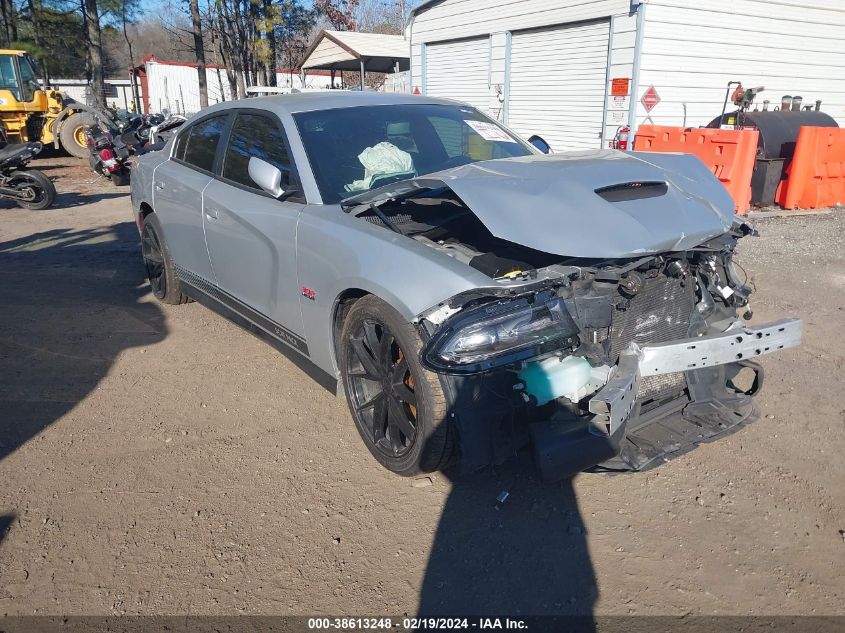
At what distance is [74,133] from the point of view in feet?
56.4

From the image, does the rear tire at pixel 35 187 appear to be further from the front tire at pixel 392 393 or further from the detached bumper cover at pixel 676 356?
the detached bumper cover at pixel 676 356

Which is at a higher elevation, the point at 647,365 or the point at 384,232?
the point at 384,232

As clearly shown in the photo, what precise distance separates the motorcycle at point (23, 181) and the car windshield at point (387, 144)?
885 centimetres

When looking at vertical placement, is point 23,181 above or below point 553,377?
below

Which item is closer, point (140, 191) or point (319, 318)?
point (319, 318)

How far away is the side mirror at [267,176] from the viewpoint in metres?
3.37

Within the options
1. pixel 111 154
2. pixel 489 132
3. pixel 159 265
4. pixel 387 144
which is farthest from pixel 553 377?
pixel 111 154

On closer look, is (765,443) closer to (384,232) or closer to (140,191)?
(384,232)

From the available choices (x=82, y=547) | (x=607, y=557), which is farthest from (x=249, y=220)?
(x=607, y=557)

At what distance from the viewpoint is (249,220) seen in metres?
3.86

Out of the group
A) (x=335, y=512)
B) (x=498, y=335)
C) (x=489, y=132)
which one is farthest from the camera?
(x=489, y=132)

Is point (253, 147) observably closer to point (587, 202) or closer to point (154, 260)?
point (154, 260)

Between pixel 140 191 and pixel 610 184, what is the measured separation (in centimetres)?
427

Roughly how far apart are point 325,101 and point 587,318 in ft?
7.70
